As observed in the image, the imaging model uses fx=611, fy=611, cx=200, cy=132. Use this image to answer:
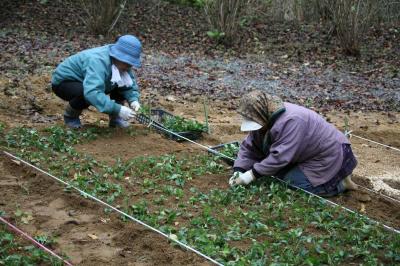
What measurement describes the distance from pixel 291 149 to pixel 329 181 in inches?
18.4

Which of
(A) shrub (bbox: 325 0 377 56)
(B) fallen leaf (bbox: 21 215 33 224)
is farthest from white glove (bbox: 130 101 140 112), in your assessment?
(A) shrub (bbox: 325 0 377 56)

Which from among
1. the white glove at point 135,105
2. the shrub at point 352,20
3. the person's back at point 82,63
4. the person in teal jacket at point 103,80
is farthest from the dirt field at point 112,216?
the shrub at point 352,20

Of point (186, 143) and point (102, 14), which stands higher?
point (102, 14)

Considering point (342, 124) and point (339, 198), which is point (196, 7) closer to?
point (342, 124)

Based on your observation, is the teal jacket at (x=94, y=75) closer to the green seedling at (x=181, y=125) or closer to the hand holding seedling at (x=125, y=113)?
the hand holding seedling at (x=125, y=113)

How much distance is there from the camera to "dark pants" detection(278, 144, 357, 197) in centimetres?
493

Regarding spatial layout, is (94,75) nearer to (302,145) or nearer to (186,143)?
(186,143)

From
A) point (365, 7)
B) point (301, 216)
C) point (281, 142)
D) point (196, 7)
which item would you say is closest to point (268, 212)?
point (301, 216)

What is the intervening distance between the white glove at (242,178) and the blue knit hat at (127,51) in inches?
62.7

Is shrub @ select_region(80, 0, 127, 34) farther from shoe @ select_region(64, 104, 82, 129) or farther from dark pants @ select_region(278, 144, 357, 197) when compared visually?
dark pants @ select_region(278, 144, 357, 197)

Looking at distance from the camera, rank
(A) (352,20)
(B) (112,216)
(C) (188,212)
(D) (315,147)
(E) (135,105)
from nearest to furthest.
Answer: (B) (112,216), (C) (188,212), (D) (315,147), (E) (135,105), (A) (352,20)

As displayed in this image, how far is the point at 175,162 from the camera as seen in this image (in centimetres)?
554

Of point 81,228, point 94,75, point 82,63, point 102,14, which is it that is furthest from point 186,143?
point 102,14

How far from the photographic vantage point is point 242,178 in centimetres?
490
